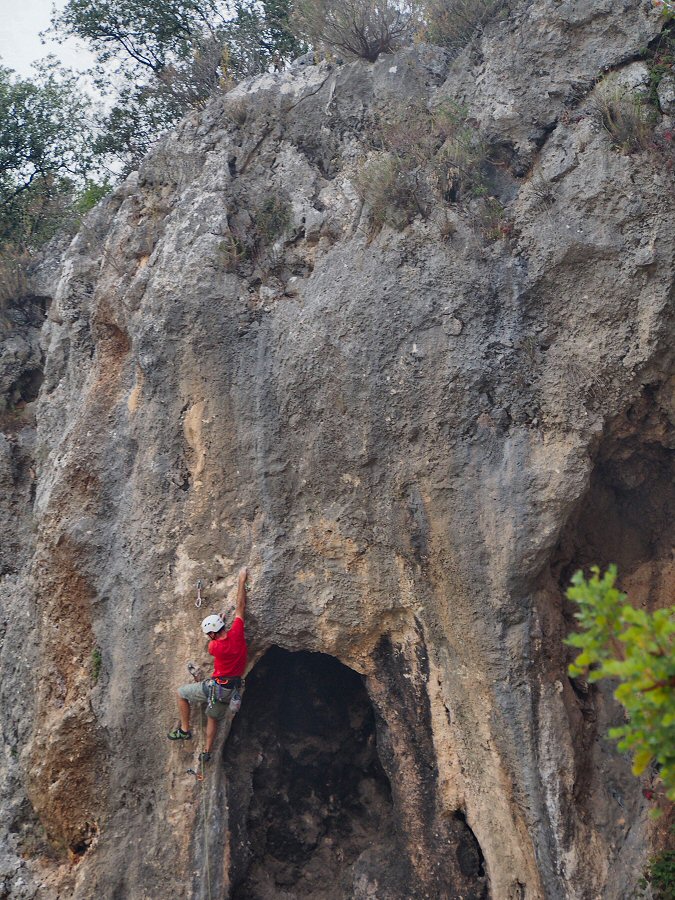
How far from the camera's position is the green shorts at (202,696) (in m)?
6.88

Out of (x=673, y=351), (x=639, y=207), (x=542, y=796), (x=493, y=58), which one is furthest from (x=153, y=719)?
(x=493, y=58)

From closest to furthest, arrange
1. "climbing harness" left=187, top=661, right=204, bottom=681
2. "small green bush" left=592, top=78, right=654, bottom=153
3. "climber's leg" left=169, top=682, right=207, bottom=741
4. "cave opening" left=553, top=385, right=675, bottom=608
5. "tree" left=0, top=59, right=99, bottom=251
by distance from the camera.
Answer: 1. "small green bush" left=592, top=78, right=654, bottom=153
2. "cave opening" left=553, top=385, right=675, bottom=608
3. "climber's leg" left=169, top=682, right=207, bottom=741
4. "climbing harness" left=187, top=661, right=204, bottom=681
5. "tree" left=0, top=59, right=99, bottom=251

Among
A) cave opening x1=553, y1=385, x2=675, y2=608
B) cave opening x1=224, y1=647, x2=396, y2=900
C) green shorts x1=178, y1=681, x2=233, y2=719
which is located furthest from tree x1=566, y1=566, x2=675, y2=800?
cave opening x1=224, y1=647, x2=396, y2=900

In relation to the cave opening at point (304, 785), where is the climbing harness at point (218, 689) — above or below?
above

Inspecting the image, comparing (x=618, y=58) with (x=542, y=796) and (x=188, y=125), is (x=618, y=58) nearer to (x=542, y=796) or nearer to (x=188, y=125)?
(x=188, y=125)

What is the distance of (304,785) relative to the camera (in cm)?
776

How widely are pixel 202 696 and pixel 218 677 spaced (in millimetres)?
232

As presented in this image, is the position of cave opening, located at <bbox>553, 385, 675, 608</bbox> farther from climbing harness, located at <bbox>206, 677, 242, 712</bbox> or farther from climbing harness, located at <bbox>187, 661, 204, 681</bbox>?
climbing harness, located at <bbox>187, 661, 204, 681</bbox>

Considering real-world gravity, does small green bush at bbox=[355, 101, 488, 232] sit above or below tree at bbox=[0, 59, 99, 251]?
below

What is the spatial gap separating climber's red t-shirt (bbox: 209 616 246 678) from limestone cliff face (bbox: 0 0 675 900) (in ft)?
0.71

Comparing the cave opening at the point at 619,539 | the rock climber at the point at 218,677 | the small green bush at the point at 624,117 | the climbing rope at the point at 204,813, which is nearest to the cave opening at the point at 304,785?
the climbing rope at the point at 204,813

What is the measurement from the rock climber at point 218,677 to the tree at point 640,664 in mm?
3873

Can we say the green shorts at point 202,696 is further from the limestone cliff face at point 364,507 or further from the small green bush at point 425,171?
the small green bush at point 425,171

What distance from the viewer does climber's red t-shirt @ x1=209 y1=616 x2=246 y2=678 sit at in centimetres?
680
